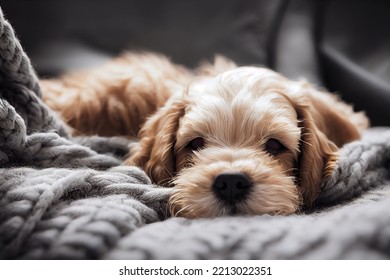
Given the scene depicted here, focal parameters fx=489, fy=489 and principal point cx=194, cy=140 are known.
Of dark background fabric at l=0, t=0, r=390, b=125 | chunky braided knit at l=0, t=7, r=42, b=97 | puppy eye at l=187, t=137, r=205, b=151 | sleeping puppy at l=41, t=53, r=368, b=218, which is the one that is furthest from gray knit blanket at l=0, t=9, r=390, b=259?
dark background fabric at l=0, t=0, r=390, b=125

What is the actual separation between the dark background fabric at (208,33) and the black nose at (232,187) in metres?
1.37

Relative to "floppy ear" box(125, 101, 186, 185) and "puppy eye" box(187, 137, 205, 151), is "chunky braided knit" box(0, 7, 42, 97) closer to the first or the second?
"floppy ear" box(125, 101, 186, 185)

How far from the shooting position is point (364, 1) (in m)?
2.69

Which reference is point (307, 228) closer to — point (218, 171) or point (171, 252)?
point (171, 252)

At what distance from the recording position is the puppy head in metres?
1.36

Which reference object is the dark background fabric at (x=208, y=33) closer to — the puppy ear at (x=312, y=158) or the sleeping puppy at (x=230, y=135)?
the sleeping puppy at (x=230, y=135)

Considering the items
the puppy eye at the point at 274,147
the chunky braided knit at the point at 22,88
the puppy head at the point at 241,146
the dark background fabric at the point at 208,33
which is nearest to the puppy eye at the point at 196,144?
the puppy head at the point at 241,146

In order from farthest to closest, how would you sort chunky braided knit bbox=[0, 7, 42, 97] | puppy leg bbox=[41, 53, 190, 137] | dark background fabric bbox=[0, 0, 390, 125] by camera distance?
dark background fabric bbox=[0, 0, 390, 125]
puppy leg bbox=[41, 53, 190, 137]
chunky braided knit bbox=[0, 7, 42, 97]

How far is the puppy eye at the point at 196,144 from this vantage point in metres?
1.62

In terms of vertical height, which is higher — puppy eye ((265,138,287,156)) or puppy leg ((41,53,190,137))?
puppy eye ((265,138,287,156))

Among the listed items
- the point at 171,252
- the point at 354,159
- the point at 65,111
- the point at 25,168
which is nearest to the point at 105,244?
the point at 171,252

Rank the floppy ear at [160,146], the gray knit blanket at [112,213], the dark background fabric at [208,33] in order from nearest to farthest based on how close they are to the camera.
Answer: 1. the gray knit blanket at [112,213]
2. the floppy ear at [160,146]
3. the dark background fabric at [208,33]

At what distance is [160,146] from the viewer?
5.42 feet

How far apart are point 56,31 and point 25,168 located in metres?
1.56
